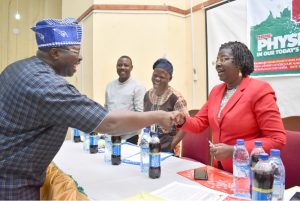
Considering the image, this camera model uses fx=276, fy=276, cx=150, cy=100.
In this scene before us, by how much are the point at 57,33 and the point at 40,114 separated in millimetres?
389

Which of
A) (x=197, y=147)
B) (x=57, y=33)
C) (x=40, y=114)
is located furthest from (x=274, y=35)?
(x=40, y=114)

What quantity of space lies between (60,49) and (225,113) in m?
1.04

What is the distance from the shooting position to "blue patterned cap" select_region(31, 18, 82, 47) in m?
1.27

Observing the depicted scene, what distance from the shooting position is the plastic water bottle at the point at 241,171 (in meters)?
1.22

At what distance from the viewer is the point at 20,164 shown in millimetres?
1173

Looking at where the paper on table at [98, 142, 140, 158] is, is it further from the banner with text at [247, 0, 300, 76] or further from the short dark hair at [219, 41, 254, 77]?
the banner with text at [247, 0, 300, 76]

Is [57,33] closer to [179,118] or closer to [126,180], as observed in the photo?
[126,180]

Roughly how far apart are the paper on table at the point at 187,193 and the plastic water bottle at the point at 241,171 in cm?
7

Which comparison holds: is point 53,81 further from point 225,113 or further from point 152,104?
point 152,104

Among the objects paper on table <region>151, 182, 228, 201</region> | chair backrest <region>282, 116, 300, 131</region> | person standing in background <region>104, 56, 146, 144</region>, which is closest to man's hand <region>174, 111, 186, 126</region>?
paper on table <region>151, 182, 228, 201</region>

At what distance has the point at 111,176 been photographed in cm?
151

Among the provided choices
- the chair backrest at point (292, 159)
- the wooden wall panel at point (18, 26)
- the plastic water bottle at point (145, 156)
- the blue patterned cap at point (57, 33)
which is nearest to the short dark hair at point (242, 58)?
the chair backrest at point (292, 159)

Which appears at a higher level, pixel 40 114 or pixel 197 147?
pixel 40 114

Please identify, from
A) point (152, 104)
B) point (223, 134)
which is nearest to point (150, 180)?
point (223, 134)
